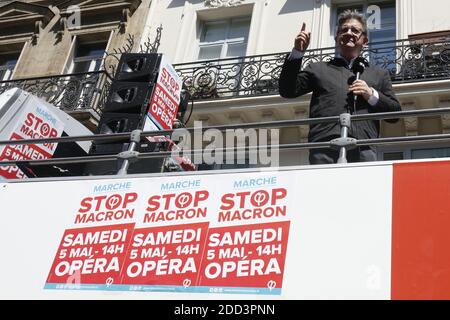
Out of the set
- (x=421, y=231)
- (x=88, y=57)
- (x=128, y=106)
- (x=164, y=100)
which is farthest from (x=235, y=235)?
(x=88, y=57)

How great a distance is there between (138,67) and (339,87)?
373 cm

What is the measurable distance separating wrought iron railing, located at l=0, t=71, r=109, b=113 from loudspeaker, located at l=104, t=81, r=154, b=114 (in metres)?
3.76

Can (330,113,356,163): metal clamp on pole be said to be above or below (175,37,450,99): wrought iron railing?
below

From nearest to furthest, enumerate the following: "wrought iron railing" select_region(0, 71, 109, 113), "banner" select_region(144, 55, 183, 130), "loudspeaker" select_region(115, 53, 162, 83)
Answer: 1. "banner" select_region(144, 55, 183, 130)
2. "loudspeaker" select_region(115, 53, 162, 83)
3. "wrought iron railing" select_region(0, 71, 109, 113)

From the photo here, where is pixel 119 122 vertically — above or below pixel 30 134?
above

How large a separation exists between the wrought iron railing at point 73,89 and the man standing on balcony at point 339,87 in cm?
705

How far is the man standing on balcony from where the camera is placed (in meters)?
4.27

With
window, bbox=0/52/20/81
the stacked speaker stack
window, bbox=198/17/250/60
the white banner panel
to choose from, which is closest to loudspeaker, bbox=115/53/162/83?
the stacked speaker stack

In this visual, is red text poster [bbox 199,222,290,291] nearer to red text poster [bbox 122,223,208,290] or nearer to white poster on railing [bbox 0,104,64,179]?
red text poster [bbox 122,223,208,290]

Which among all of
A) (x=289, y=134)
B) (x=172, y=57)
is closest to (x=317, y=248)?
(x=289, y=134)

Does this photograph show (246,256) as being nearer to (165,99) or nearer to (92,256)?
(92,256)

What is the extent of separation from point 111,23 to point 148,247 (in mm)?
9992

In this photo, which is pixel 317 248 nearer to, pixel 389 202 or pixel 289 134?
pixel 389 202

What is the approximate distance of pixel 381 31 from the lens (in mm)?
10570
